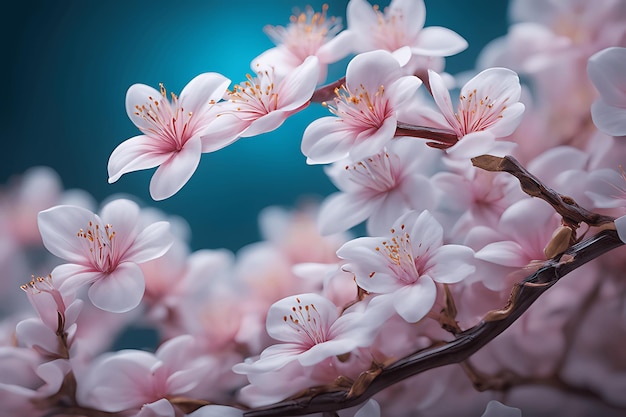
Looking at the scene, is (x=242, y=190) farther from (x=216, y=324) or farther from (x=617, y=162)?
(x=617, y=162)

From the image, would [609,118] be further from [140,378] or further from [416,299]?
[140,378]

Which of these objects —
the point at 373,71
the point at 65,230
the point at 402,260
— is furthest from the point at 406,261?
the point at 65,230

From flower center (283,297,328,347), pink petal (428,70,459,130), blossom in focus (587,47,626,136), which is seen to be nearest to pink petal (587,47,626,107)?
blossom in focus (587,47,626,136)

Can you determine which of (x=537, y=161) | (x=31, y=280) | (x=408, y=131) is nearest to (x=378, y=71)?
(x=408, y=131)

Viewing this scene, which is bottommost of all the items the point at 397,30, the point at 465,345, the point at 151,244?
the point at 465,345

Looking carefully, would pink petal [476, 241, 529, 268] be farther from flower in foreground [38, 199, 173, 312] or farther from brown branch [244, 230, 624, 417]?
flower in foreground [38, 199, 173, 312]

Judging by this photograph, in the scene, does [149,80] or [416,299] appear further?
[149,80]

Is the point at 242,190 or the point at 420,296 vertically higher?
the point at 242,190

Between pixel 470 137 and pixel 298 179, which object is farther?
pixel 298 179
